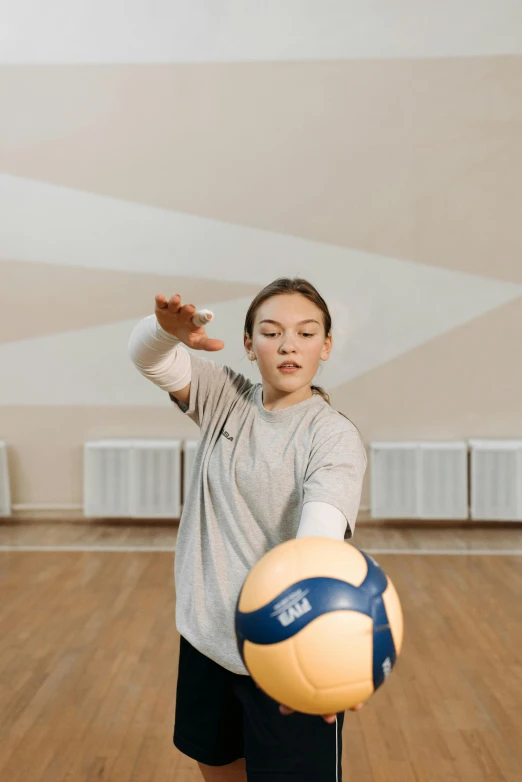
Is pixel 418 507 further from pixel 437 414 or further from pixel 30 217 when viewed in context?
pixel 30 217

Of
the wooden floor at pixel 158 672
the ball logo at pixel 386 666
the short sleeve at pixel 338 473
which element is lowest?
the wooden floor at pixel 158 672

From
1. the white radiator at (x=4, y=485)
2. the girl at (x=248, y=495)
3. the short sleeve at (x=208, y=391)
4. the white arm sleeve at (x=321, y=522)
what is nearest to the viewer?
the white arm sleeve at (x=321, y=522)

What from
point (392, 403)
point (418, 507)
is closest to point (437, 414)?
point (392, 403)

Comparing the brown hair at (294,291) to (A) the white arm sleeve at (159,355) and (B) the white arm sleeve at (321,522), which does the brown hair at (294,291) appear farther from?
(B) the white arm sleeve at (321,522)

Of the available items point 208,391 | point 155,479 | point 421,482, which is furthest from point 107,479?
point 208,391

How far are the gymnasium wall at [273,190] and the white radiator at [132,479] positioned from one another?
8.4 inches

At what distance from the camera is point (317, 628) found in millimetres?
992

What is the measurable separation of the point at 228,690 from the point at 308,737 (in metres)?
0.17

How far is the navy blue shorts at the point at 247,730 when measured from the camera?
1.21 m

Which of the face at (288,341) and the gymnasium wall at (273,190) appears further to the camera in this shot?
the gymnasium wall at (273,190)

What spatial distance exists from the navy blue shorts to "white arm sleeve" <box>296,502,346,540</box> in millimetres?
329

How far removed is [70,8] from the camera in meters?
4.50

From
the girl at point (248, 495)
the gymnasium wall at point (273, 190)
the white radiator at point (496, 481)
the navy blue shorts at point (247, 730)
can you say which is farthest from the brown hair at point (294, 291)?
the white radiator at point (496, 481)

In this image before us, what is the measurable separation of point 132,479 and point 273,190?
6.33 feet
